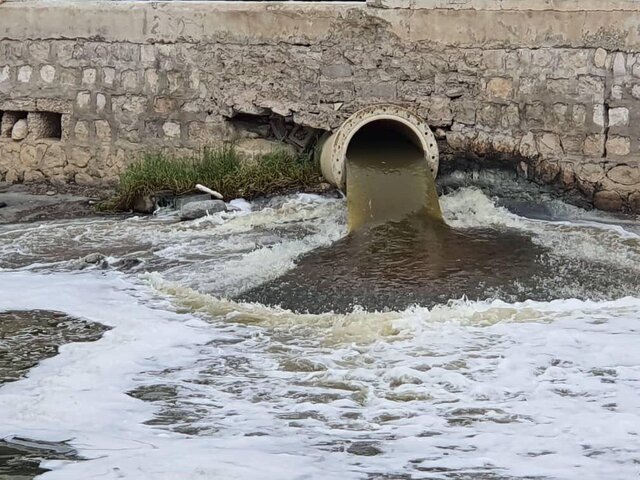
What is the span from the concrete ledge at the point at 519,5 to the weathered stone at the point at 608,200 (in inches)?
54.9

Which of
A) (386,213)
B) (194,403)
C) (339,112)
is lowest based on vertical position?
(194,403)

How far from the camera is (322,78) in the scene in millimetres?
8875

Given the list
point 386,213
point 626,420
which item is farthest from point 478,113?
point 626,420

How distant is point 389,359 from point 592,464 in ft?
4.65

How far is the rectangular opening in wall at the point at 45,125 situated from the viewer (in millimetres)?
9883

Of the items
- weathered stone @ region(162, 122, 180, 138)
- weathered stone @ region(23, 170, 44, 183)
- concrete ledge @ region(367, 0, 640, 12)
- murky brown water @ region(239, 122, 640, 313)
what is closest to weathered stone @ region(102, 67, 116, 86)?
weathered stone @ region(162, 122, 180, 138)

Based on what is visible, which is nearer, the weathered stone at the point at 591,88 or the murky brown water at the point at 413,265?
the murky brown water at the point at 413,265

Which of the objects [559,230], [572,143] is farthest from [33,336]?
[572,143]

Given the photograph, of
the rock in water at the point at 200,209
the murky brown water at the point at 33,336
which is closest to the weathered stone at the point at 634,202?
the rock in water at the point at 200,209

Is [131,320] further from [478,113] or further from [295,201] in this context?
[478,113]

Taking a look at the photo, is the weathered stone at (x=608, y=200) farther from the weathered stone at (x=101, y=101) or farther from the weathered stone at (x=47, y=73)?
the weathered stone at (x=47, y=73)

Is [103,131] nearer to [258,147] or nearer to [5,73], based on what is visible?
[5,73]

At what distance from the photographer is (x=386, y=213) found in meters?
7.59

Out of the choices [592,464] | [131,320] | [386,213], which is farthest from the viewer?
[386,213]
